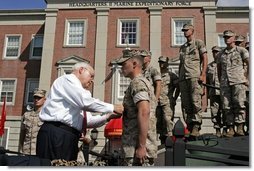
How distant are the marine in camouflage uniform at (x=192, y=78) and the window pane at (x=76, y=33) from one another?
12.1 meters

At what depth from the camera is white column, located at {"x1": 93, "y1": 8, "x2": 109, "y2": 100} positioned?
15.4 m

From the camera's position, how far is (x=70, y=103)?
8.86ft

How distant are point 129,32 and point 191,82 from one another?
11893 mm

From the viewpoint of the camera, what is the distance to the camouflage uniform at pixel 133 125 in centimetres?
248

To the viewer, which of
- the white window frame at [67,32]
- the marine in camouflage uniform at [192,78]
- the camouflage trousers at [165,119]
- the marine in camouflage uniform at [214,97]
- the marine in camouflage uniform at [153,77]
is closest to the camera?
the marine in camouflage uniform at [192,78]

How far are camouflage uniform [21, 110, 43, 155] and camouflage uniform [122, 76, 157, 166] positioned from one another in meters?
2.33

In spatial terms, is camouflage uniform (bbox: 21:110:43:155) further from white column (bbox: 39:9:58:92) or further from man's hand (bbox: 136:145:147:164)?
white column (bbox: 39:9:58:92)

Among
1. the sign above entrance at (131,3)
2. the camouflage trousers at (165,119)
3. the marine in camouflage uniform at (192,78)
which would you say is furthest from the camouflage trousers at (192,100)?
the sign above entrance at (131,3)

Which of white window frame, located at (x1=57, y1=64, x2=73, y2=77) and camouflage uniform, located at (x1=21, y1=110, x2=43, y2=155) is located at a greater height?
white window frame, located at (x1=57, y1=64, x2=73, y2=77)

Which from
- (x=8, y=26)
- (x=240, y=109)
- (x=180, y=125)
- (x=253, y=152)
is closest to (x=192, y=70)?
(x=240, y=109)

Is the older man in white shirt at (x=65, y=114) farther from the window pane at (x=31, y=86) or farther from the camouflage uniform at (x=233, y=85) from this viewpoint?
the window pane at (x=31, y=86)

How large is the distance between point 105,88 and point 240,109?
1135 cm

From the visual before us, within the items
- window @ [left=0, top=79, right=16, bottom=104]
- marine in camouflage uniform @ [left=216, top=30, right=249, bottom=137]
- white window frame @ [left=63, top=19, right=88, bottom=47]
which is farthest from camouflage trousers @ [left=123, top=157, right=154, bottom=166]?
window @ [left=0, top=79, right=16, bottom=104]

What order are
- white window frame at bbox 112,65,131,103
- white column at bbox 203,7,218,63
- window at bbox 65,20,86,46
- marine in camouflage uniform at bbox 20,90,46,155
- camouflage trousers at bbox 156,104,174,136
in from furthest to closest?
window at bbox 65,20,86,46, white column at bbox 203,7,218,63, white window frame at bbox 112,65,131,103, camouflage trousers at bbox 156,104,174,136, marine in camouflage uniform at bbox 20,90,46,155
